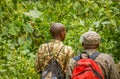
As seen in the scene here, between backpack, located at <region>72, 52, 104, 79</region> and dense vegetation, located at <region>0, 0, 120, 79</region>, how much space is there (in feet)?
1.80

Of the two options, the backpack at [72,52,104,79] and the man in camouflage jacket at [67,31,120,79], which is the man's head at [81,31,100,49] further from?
the backpack at [72,52,104,79]

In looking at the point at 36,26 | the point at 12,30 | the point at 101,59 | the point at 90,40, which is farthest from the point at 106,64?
the point at 36,26

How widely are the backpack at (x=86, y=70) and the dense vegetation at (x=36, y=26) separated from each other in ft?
1.80

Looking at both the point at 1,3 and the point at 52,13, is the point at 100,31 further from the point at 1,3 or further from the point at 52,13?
the point at 1,3

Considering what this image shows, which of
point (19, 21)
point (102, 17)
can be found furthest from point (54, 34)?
point (19, 21)

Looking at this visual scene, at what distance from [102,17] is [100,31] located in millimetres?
746

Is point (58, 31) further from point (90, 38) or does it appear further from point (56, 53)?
point (90, 38)

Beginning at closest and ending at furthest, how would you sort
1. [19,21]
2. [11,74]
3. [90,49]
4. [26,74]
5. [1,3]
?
[19,21] → [1,3] → [90,49] → [11,74] → [26,74]

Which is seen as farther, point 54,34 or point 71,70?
point 54,34

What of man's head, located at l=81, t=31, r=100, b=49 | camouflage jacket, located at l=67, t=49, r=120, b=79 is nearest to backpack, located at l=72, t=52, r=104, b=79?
camouflage jacket, located at l=67, t=49, r=120, b=79

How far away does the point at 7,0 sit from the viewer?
4715 mm

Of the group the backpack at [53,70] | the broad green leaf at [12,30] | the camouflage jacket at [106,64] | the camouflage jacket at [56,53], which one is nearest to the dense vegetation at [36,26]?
the broad green leaf at [12,30]

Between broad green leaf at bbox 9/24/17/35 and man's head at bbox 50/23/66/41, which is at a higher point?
broad green leaf at bbox 9/24/17/35

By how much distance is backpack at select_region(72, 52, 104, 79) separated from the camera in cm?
481
